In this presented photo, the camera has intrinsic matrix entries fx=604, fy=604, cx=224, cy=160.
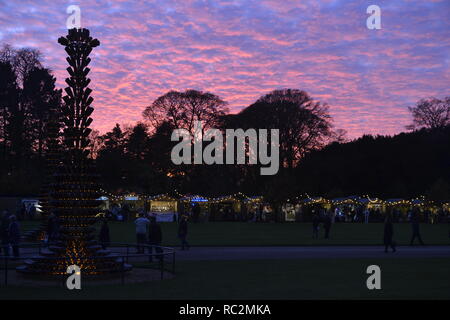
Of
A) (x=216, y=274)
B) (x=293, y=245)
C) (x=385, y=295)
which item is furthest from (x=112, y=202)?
(x=385, y=295)

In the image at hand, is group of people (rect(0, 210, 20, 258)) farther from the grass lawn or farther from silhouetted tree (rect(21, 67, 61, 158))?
silhouetted tree (rect(21, 67, 61, 158))

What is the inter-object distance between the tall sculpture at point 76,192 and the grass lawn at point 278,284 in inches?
67.5

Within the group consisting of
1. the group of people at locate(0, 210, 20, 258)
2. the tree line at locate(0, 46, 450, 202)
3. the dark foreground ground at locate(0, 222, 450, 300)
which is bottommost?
the dark foreground ground at locate(0, 222, 450, 300)

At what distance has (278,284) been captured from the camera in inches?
569

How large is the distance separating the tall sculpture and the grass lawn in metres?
1.71

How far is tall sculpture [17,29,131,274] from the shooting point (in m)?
15.9

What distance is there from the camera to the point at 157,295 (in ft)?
41.6

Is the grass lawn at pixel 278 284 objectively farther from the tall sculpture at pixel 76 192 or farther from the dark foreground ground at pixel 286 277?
the tall sculpture at pixel 76 192

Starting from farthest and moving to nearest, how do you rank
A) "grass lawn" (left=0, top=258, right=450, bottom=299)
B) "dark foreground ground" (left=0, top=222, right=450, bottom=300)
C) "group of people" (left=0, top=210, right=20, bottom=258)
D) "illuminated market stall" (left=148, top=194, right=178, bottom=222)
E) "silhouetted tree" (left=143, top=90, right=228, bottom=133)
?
"silhouetted tree" (left=143, top=90, right=228, bottom=133)
"illuminated market stall" (left=148, top=194, right=178, bottom=222)
"group of people" (left=0, top=210, right=20, bottom=258)
"dark foreground ground" (left=0, top=222, right=450, bottom=300)
"grass lawn" (left=0, top=258, right=450, bottom=299)

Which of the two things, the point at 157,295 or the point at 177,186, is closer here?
the point at 157,295

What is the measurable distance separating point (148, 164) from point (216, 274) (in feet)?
190

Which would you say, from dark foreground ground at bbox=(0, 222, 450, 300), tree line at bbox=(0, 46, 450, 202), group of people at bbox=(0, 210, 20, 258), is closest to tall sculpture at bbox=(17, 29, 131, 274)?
dark foreground ground at bbox=(0, 222, 450, 300)

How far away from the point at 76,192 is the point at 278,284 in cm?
590

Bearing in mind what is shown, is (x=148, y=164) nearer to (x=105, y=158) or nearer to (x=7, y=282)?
(x=105, y=158)
